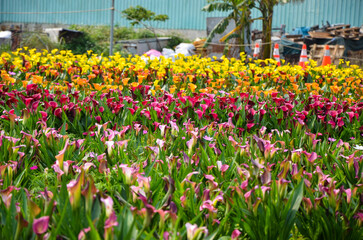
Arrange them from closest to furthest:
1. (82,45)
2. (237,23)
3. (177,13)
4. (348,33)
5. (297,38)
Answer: (237,23)
(82,45)
(348,33)
(297,38)
(177,13)

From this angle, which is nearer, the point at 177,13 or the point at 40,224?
the point at 40,224

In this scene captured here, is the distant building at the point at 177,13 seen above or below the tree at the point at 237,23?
above

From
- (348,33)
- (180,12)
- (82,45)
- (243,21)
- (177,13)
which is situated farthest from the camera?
(177,13)

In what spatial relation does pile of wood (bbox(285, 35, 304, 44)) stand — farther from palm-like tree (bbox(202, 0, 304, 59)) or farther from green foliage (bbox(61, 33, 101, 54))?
green foliage (bbox(61, 33, 101, 54))

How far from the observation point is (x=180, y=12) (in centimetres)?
2706

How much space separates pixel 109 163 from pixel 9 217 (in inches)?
38.9

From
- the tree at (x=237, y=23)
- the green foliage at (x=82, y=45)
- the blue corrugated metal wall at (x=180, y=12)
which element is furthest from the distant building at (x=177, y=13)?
the tree at (x=237, y=23)

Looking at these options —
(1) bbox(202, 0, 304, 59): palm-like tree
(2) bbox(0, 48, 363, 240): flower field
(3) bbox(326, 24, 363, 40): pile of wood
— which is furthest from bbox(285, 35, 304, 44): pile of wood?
(2) bbox(0, 48, 363, 240): flower field

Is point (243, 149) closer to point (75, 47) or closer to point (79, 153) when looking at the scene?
point (79, 153)

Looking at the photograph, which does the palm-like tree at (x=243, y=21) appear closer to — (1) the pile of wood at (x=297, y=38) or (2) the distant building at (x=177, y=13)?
(1) the pile of wood at (x=297, y=38)

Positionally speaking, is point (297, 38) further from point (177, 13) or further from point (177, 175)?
point (177, 175)

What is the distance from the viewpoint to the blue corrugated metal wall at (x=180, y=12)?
75.2 feet

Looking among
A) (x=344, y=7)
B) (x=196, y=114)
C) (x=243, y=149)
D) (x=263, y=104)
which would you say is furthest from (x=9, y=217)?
(x=344, y=7)

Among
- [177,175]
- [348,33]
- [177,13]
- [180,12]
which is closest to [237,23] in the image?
[348,33]
